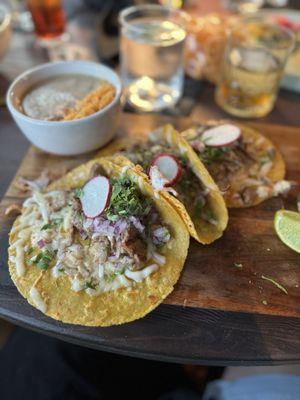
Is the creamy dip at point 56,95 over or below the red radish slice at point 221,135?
over

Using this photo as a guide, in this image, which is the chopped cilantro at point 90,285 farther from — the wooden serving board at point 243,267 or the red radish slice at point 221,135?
the red radish slice at point 221,135

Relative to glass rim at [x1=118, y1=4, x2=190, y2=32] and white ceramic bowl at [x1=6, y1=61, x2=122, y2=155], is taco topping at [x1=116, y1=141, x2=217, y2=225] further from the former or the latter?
glass rim at [x1=118, y1=4, x2=190, y2=32]

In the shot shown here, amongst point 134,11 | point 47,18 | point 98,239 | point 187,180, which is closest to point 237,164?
point 187,180

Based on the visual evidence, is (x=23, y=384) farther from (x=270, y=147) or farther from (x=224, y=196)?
(x=270, y=147)

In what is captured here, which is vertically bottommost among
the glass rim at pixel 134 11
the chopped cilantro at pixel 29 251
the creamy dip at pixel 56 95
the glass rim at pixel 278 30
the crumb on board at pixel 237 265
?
the crumb on board at pixel 237 265

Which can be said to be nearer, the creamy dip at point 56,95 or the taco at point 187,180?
the taco at point 187,180

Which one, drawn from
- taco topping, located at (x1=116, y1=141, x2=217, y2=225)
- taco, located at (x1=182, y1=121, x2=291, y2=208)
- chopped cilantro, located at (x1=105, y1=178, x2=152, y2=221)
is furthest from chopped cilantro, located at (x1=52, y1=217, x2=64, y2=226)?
taco, located at (x1=182, y1=121, x2=291, y2=208)

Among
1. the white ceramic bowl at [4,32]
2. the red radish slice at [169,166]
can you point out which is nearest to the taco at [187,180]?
the red radish slice at [169,166]

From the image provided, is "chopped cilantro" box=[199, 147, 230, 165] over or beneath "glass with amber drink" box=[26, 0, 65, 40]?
beneath
